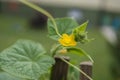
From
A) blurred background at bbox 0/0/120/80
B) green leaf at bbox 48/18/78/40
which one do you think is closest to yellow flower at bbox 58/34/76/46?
green leaf at bbox 48/18/78/40

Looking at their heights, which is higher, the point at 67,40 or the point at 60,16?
the point at 67,40

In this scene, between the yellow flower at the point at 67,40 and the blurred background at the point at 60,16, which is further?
the blurred background at the point at 60,16

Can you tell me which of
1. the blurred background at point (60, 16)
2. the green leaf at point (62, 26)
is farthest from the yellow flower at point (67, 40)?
the blurred background at point (60, 16)

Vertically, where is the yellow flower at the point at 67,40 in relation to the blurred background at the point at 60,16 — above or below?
above

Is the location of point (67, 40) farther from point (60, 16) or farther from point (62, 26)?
point (60, 16)

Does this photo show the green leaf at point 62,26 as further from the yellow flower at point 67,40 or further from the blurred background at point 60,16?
the blurred background at point 60,16

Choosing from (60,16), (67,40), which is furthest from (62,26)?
(60,16)
